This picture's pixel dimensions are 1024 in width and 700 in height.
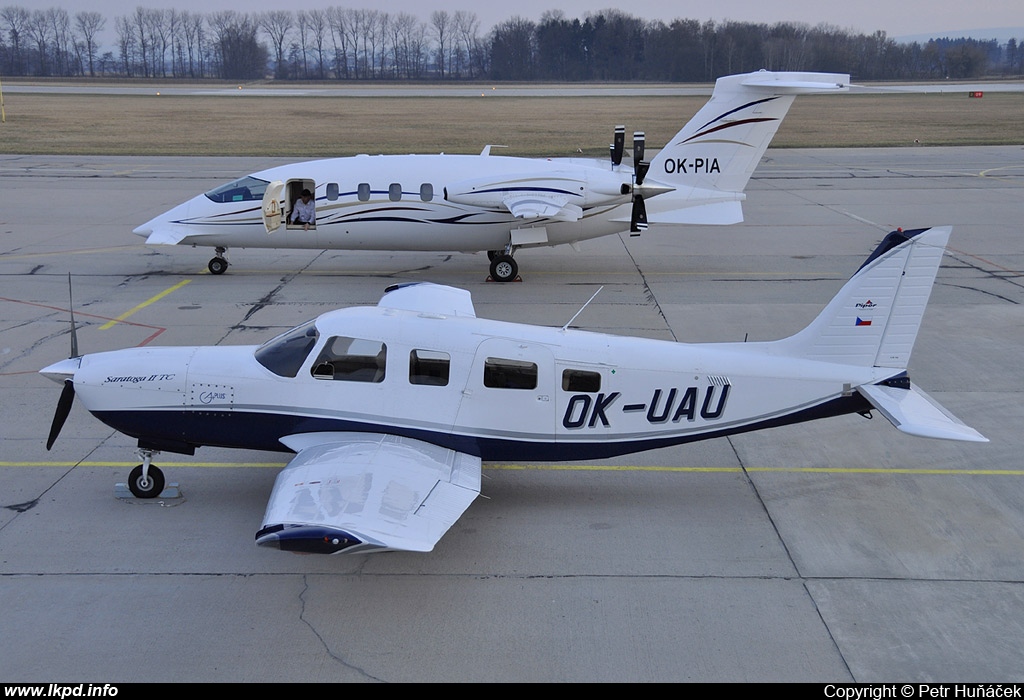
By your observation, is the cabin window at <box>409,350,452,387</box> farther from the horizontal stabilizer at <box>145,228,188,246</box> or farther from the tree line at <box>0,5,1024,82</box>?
the tree line at <box>0,5,1024,82</box>

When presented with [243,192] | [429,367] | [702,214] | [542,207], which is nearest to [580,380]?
[429,367]

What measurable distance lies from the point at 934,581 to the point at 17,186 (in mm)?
35363

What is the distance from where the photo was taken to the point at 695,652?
7.64 m

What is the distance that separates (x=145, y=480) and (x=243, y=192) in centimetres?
1180

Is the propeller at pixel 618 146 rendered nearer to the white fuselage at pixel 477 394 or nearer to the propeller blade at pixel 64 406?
the white fuselage at pixel 477 394

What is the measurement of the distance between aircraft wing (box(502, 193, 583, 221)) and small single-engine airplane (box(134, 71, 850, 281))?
0.03 metres

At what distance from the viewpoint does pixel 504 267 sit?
68.7 ft

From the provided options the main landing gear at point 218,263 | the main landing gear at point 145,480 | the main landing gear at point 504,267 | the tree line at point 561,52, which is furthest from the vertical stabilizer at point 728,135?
the tree line at point 561,52

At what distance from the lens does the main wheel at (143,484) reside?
10.3 m

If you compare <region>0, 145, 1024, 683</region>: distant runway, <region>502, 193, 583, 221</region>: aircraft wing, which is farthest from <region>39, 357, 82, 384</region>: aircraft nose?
<region>502, 193, 583, 221</region>: aircraft wing

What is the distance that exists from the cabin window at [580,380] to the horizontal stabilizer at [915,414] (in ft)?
9.58

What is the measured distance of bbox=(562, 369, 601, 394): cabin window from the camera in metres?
10.1
